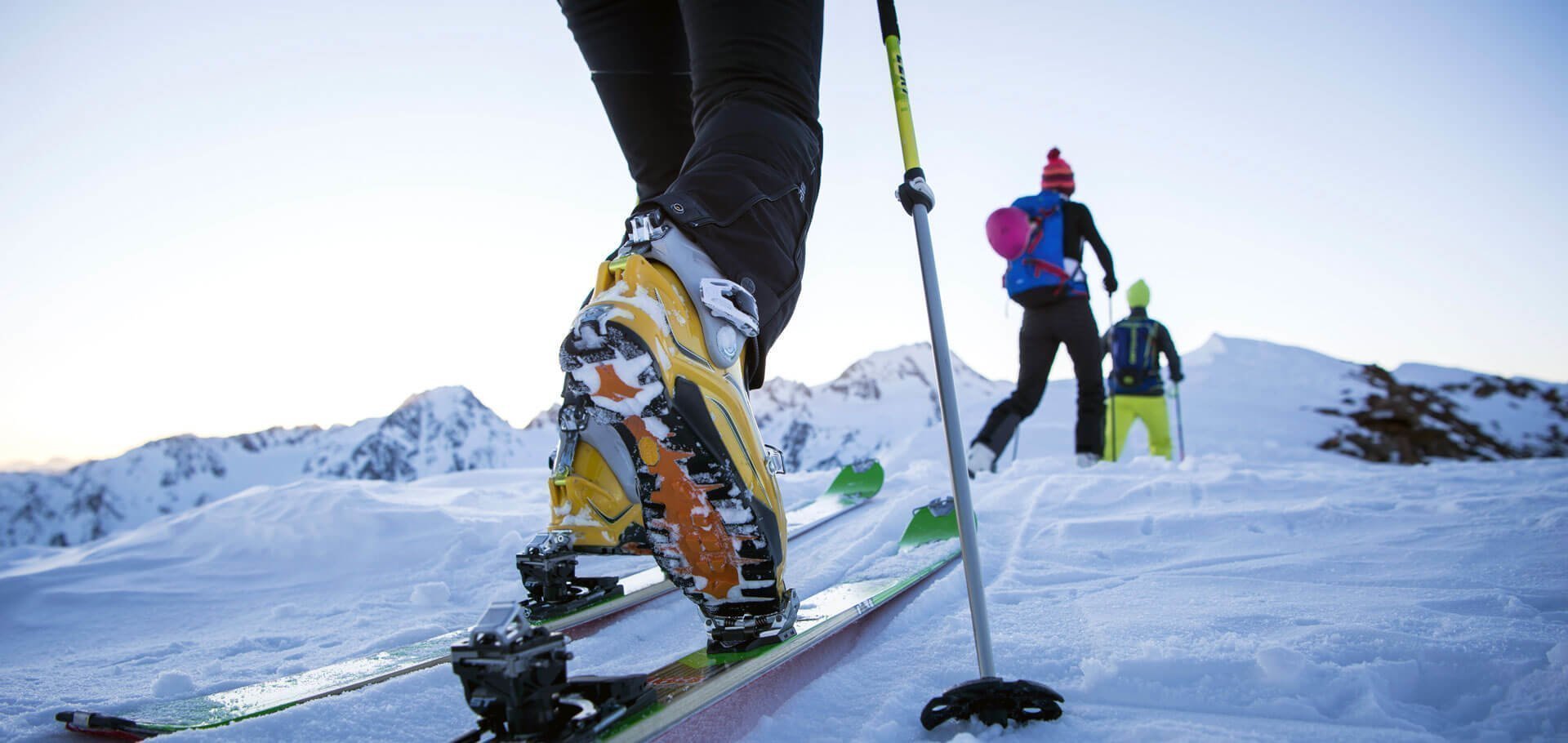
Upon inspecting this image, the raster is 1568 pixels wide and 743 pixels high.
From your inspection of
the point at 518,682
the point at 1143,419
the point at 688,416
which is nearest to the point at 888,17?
the point at 688,416

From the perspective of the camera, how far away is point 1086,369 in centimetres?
529

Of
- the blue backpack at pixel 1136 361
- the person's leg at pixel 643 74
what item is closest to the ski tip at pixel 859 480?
the person's leg at pixel 643 74

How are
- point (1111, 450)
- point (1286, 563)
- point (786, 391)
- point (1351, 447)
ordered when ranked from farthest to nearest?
1. point (786, 391)
2. point (1351, 447)
3. point (1111, 450)
4. point (1286, 563)

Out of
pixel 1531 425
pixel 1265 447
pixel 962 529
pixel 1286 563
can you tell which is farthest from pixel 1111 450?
pixel 1531 425

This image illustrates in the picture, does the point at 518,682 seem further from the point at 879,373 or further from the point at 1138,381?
the point at 879,373

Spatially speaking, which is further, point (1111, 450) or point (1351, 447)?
point (1351, 447)

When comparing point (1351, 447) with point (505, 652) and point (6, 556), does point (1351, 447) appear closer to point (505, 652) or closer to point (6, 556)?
point (505, 652)

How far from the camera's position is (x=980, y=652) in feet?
3.50

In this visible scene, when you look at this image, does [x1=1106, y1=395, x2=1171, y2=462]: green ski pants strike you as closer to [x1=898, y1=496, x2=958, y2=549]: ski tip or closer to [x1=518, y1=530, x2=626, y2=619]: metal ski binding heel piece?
[x1=898, y1=496, x2=958, y2=549]: ski tip

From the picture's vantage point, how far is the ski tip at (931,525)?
2.32 m

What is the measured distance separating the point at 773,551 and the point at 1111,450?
6.70 m

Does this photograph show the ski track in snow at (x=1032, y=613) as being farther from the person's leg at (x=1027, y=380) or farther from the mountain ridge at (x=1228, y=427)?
the person's leg at (x=1027, y=380)

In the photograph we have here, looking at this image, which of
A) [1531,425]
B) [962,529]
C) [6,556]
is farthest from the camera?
[1531,425]

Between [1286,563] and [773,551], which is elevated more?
→ [773,551]
